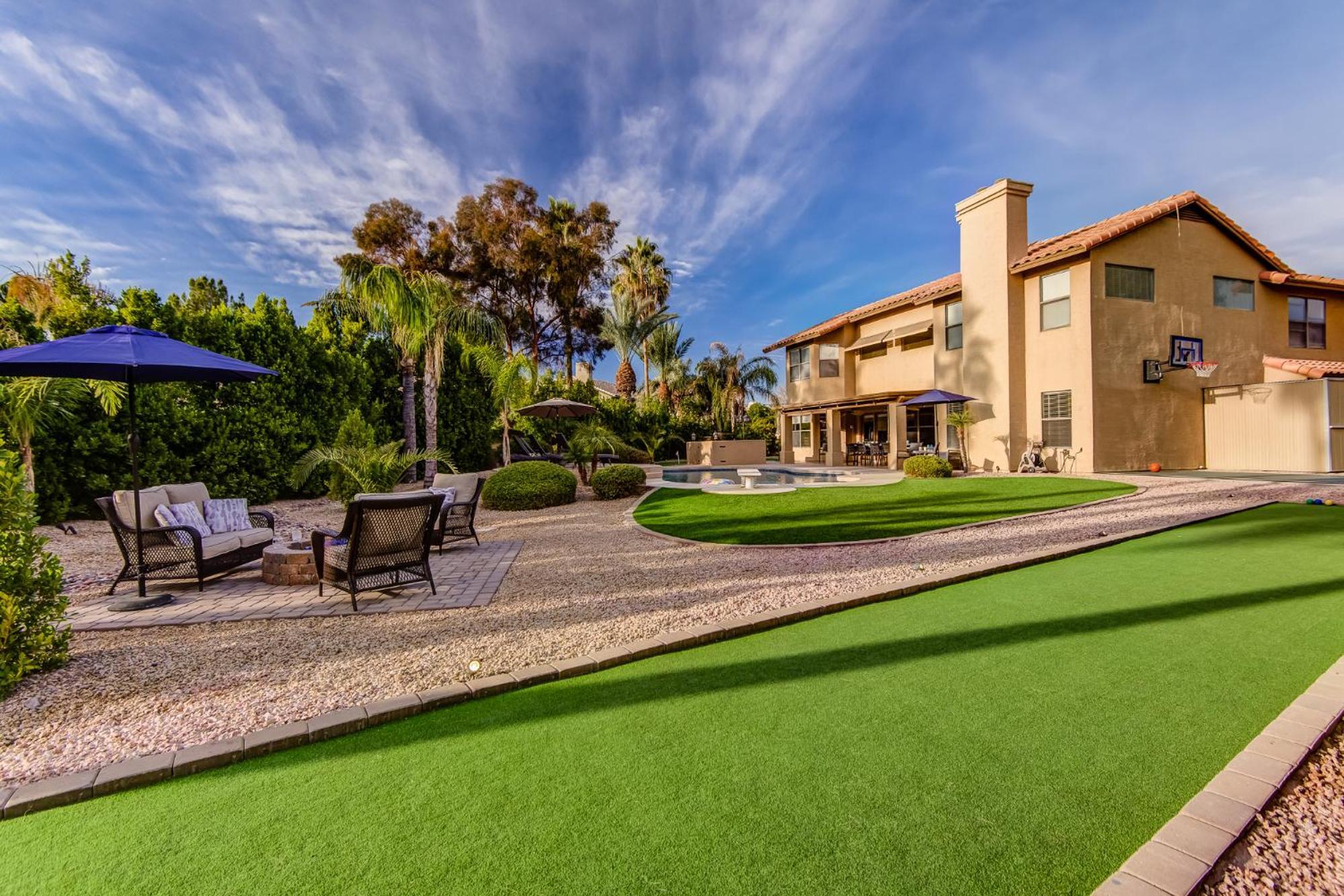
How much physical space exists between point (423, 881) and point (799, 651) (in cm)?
275

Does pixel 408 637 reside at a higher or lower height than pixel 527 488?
lower

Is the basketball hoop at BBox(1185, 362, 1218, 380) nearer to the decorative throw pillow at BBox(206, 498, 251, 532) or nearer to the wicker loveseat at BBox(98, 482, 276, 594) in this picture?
the wicker loveseat at BBox(98, 482, 276, 594)

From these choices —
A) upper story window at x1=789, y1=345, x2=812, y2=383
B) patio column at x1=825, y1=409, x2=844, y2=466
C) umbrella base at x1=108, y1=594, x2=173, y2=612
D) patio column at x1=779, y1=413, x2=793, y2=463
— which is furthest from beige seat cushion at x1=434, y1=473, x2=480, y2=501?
patio column at x1=779, y1=413, x2=793, y2=463

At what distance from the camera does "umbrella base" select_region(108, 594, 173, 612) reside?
5.64 meters

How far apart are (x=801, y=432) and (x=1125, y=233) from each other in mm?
14788

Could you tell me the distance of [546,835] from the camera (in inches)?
86.3

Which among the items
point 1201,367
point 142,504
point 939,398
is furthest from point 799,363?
point 142,504

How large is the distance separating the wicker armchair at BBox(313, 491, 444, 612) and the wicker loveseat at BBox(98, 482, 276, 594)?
4.26 feet

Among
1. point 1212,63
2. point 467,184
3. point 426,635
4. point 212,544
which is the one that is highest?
point 467,184

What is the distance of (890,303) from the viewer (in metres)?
24.0

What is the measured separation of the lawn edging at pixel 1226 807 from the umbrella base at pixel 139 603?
24.9 feet

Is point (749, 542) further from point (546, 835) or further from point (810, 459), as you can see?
point (810, 459)

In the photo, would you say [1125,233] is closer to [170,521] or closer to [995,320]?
[995,320]

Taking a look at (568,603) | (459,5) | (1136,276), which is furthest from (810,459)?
(568,603)
